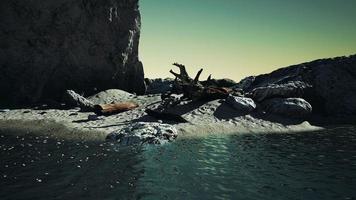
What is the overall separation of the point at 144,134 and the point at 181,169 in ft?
20.9

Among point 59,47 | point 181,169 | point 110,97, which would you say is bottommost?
point 181,169

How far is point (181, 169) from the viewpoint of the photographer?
16.5 m

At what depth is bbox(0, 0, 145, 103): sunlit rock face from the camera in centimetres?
3721

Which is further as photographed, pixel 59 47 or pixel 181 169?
pixel 59 47

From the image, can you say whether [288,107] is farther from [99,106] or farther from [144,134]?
[99,106]

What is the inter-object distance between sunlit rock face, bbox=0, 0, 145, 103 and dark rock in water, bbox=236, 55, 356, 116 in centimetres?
1792

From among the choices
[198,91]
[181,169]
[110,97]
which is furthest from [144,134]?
[110,97]

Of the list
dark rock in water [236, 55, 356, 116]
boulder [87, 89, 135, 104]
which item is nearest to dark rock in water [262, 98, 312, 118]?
dark rock in water [236, 55, 356, 116]

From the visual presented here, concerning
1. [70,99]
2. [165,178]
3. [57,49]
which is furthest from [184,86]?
[165,178]

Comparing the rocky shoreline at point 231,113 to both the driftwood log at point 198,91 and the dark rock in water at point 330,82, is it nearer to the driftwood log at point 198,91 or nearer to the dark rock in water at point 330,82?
the dark rock in water at point 330,82

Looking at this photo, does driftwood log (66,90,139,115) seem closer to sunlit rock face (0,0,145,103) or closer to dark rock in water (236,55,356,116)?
sunlit rock face (0,0,145,103)

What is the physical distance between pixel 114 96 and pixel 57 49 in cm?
723

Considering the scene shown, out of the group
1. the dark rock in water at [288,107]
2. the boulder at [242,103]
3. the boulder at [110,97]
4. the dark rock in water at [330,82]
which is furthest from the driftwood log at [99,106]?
the dark rock in water at [330,82]

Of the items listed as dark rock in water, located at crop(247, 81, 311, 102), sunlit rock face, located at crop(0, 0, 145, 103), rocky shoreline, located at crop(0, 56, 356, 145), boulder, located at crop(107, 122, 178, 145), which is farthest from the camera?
sunlit rock face, located at crop(0, 0, 145, 103)
